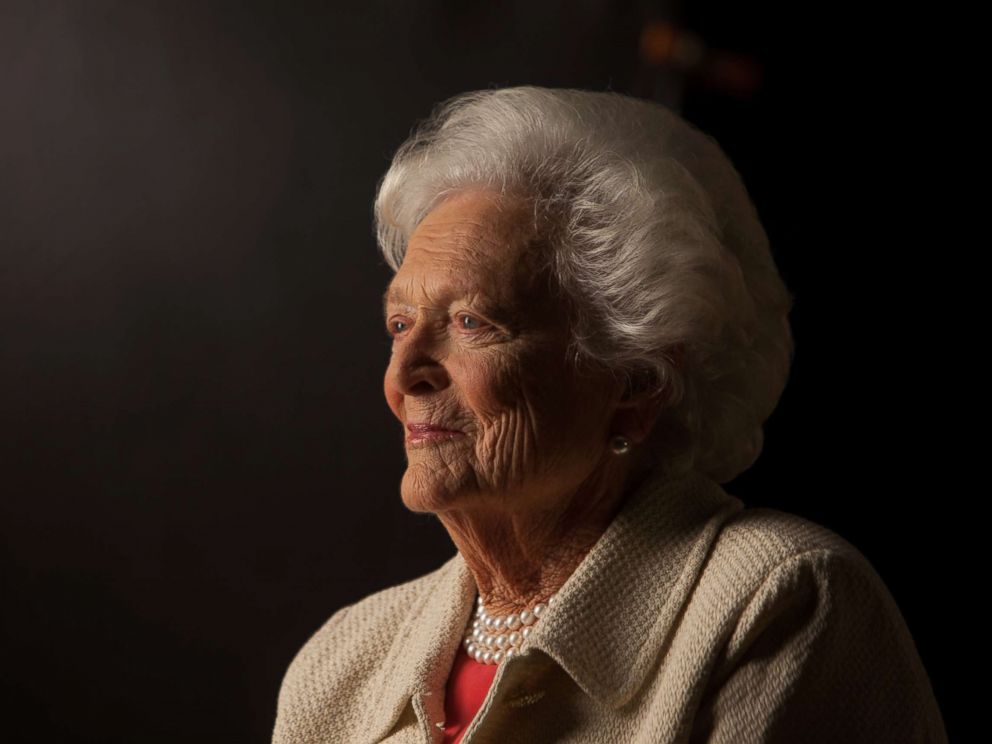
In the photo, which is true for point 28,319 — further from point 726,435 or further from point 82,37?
point 726,435

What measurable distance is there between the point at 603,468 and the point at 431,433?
0.26 metres

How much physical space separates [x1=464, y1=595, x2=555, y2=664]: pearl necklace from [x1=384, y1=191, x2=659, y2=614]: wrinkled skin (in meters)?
0.03

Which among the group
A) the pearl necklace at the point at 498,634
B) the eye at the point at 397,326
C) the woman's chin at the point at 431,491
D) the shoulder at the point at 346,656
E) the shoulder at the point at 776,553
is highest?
the eye at the point at 397,326

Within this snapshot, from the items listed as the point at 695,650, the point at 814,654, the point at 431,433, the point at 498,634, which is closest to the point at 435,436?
the point at 431,433

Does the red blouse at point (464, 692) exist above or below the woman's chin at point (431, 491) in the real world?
below

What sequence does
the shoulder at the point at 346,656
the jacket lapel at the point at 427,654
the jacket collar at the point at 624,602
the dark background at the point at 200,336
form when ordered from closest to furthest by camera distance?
1. the jacket collar at the point at 624,602
2. the jacket lapel at the point at 427,654
3. the shoulder at the point at 346,656
4. the dark background at the point at 200,336

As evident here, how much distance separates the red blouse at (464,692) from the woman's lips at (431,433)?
37 centimetres

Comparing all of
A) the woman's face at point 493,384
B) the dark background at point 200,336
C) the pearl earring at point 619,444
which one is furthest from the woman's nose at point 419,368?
the dark background at point 200,336

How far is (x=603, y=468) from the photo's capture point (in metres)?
1.72

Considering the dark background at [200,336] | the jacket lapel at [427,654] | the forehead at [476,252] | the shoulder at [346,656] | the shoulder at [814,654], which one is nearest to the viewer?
the shoulder at [814,654]

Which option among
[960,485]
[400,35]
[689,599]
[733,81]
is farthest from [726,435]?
[400,35]

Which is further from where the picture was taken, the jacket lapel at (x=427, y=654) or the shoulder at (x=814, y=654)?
the jacket lapel at (x=427, y=654)

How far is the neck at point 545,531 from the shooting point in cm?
171

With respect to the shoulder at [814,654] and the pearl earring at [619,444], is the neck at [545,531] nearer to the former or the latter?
the pearl earring at [619,444]
